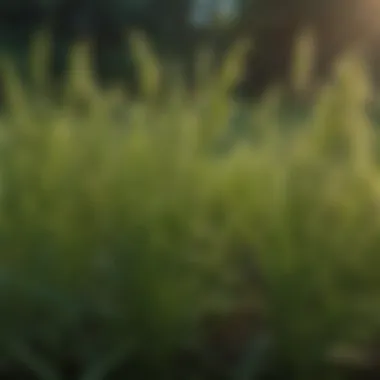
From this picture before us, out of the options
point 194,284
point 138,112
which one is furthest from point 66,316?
point 138,112

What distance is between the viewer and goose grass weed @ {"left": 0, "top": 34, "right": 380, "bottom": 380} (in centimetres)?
100

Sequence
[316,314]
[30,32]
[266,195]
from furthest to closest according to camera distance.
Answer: [30,32], [266,195], [316,314]

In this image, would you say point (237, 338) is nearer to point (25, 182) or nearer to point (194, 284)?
point (194, 284)

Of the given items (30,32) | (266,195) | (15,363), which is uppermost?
(266,195)

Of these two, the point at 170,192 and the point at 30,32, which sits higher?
the point at 170,192

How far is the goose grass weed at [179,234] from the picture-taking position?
100 centimetres

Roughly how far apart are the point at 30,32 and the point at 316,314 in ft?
22.0

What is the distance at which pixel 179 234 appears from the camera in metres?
1.04

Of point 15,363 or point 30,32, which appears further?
point 30,32

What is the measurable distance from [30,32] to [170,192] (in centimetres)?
659

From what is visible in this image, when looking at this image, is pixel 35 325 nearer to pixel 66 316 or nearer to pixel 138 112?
pixel 66 316

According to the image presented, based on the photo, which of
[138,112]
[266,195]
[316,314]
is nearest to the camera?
[316,314]

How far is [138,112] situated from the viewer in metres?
1.33

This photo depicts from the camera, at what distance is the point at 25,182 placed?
1.11m
